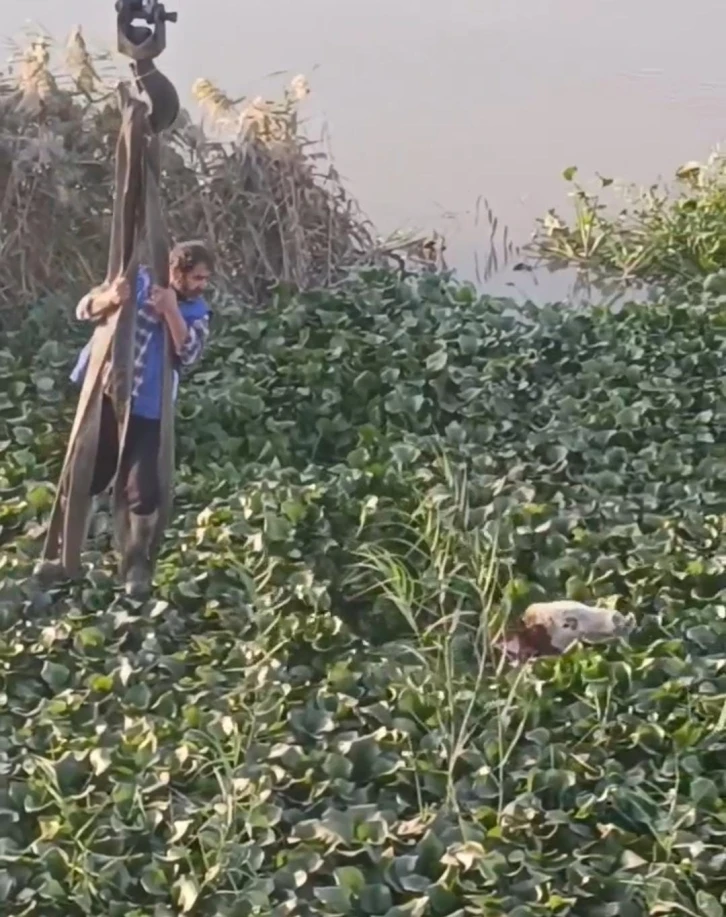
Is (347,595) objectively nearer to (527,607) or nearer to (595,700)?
(527,607)

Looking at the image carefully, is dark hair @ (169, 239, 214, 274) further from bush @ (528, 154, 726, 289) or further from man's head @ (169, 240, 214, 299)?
bush @ (528, 154, 726, 289)

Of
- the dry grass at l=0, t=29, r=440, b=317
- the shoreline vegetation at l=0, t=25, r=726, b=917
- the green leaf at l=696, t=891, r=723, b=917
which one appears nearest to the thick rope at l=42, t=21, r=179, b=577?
the shoreline vegetation at l=0, t=25, r=726, b=917

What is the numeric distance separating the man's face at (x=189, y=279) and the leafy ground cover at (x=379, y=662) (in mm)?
641

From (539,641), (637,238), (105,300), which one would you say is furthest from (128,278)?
(637,238)

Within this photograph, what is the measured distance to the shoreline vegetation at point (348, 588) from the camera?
110 inches

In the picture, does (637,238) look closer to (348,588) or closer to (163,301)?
(348,588)

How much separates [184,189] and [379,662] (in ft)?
9.59

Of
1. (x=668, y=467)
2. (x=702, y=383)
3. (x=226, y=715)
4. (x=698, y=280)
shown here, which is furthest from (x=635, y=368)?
(x=226, y=715)

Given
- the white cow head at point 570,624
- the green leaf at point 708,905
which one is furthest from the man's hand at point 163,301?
the green leaf at point 708,905

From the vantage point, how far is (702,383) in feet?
16.6

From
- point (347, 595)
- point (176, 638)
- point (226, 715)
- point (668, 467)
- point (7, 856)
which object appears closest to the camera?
point (7, 856)

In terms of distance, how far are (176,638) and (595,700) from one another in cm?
94

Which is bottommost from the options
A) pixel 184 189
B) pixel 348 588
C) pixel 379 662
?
pixel 379 662

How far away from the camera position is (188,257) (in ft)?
11.3
